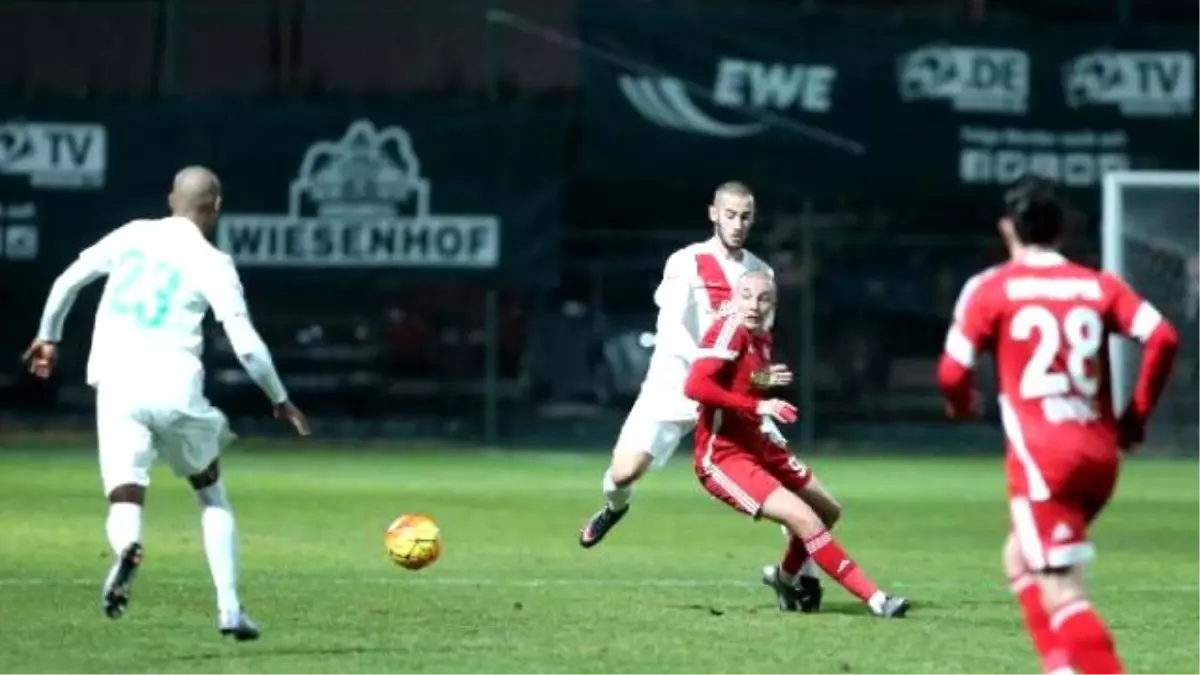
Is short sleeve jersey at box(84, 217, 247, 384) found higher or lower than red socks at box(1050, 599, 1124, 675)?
higher

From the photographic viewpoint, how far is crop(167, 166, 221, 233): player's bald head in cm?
1142

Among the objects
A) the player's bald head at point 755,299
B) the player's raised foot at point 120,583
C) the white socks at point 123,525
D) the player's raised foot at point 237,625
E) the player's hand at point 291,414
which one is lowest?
the player's raised foot at point 237,625

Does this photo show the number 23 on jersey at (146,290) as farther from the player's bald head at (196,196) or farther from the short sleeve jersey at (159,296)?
the player's bald head at (196,196)

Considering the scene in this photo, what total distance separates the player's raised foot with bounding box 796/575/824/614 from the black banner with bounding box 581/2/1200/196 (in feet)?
54.4

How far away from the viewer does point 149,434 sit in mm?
11438

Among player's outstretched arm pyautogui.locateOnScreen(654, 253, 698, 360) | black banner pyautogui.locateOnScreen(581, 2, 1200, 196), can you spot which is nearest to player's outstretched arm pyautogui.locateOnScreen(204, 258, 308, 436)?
player's outstretched arm pyautogui.locateOnScreen(654, 253, 698, 360)

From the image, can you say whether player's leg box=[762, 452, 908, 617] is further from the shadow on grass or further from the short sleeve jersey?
the short sleeve jersey

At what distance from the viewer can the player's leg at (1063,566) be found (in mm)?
8883

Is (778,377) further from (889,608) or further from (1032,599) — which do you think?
(1032,599)

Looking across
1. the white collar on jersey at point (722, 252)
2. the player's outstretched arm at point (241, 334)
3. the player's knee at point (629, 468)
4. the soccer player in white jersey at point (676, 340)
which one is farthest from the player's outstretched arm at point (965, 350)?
the player's knee at point (629, 468)

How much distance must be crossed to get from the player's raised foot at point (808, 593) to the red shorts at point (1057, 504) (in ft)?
14.1

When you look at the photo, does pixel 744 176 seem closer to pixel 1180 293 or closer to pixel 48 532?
pixel 1180 293

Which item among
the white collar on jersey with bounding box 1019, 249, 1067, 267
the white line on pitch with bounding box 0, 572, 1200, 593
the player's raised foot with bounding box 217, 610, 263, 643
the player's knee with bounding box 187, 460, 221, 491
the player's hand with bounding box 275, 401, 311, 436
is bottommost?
the white line on pitch with bounding box 0, 572, 1200, 593

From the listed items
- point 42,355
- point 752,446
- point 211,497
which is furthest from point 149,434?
point 752,446
